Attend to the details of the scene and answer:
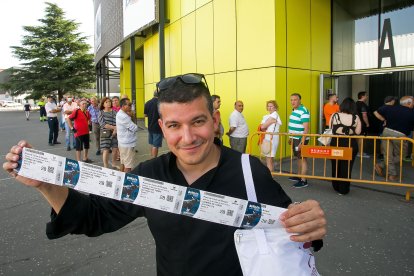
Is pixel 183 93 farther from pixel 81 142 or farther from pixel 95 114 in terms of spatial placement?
pixel 95 114

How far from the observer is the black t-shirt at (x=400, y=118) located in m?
7.21

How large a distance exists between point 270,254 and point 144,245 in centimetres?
312

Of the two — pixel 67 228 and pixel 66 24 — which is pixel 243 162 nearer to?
pixel 67 228

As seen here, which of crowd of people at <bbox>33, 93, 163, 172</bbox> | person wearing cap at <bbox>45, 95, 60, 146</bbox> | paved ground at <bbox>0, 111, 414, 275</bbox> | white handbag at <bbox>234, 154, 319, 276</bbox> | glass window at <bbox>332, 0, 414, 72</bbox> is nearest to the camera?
white handbag at <bbox>234, 154, 319, 276</bbox>

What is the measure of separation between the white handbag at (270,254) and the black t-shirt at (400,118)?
23.1ft

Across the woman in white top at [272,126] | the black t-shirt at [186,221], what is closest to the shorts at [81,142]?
the woman in white top at [272,126]

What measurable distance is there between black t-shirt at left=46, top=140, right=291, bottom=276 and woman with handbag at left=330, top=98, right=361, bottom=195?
4.93 metres

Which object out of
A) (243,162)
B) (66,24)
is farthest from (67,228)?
(66,24)

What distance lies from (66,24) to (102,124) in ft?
140

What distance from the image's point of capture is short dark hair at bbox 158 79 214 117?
152 centimetres

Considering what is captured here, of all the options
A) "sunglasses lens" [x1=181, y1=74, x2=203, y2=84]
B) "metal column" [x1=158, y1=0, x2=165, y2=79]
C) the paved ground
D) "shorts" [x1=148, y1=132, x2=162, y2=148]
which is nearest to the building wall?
"metal column" [x1=158, y1=0, x2=165, y2=79]

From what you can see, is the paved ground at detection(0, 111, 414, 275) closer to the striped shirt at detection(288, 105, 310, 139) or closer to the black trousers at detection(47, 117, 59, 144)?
the striped shirt at detection(288, 105, 310, 139)

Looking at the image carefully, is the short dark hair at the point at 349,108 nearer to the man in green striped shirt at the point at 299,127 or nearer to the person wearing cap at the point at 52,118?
the man in green striped shirt at the point at 299,127

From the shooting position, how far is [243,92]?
1009cm
